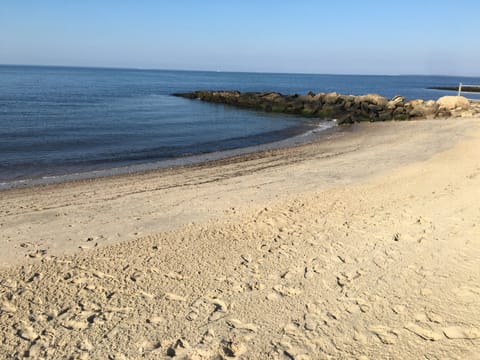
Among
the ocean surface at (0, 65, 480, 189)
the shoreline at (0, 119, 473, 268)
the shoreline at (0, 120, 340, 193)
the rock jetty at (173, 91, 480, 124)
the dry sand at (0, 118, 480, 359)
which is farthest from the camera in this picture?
the rock jetty at (173, 91, 480, 124)

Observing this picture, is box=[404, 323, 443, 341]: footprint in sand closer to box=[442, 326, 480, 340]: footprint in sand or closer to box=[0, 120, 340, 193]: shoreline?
box=[442, 326, 480, 340]: footprint in sand

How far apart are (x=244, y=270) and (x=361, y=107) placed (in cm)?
2785

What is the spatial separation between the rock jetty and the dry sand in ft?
65.2

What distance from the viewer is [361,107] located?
3056 cm

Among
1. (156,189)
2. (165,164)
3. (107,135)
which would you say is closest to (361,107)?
(107,135)

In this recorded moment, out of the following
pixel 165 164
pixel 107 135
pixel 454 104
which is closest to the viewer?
pixel 165 164

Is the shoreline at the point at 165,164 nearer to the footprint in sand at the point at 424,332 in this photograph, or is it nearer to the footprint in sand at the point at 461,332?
the footprint in sand at the point at 424,332

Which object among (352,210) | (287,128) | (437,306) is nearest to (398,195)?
(352,210)

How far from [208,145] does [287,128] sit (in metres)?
8.01

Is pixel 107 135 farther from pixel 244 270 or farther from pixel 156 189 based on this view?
pixel 244 270

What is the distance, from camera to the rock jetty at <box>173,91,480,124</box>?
90.9ft

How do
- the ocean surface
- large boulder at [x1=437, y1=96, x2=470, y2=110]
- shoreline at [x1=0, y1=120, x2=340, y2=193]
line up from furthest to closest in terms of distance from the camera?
large boulder at [x1=437, y1=96, x2=470, y2=110]
the ocean surface
shoreline at [x1=0, y1=120, x2=340, y2=193]

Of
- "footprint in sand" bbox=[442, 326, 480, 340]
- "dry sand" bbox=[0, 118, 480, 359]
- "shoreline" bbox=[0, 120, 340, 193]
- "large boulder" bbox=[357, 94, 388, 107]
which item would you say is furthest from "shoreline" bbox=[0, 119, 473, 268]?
"large boulder" bbox=[357, 94, 388, 107]

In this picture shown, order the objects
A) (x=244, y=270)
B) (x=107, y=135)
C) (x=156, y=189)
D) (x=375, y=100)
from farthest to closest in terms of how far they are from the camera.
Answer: (x=375, y=100) < (x=107, y=135) < (x=156, y=189) < (x=244, y=270)
